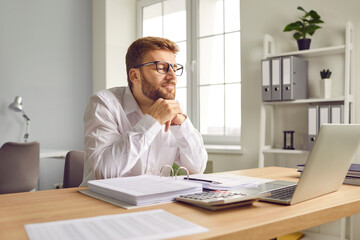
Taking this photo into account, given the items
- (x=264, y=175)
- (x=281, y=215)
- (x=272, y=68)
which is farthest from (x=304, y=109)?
(x=281, y=215)

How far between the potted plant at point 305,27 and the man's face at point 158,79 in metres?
1.54

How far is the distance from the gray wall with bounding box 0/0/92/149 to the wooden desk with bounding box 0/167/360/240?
124 inches

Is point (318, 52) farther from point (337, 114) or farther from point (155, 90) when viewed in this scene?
point (155, 90)

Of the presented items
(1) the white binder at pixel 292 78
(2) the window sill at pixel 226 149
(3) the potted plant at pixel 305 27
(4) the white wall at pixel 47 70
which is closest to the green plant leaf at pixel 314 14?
(3) the potted plant at pixel 305 27

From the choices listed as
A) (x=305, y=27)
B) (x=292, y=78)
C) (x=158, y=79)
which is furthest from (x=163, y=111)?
(x=305, y=27)

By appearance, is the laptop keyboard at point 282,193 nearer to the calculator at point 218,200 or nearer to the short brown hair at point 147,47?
the calculator at point 218,200

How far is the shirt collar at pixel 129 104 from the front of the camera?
168cm

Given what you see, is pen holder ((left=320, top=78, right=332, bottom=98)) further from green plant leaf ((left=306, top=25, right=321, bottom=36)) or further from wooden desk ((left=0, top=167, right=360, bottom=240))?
wooden desk ((left=0, top=167, right=360, bottom=240))

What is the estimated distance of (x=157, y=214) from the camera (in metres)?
0.81

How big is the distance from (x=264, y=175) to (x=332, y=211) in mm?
550

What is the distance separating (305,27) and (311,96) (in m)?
0.57

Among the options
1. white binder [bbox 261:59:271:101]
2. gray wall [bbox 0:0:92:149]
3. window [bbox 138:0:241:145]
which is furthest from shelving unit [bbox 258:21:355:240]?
gray wall [bbox 0:0:92:149]

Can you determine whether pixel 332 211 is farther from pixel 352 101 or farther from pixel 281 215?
pixel 352 101

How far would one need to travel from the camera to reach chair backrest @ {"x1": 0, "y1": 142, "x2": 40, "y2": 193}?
107 inches
